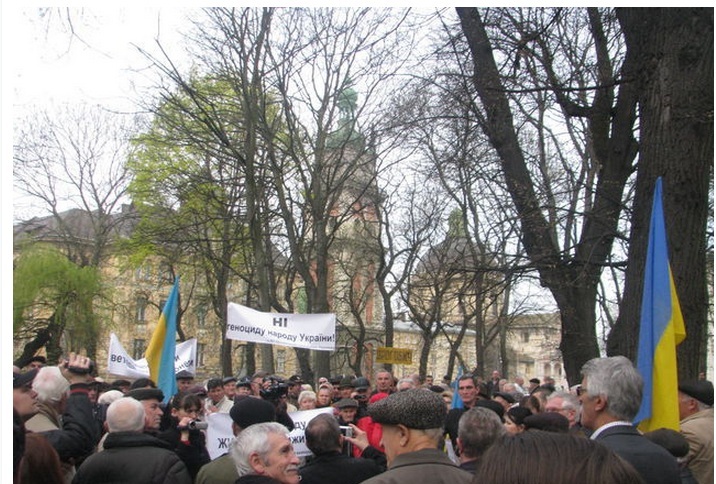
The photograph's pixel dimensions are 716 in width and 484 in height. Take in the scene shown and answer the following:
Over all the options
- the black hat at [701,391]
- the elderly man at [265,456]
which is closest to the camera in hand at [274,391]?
the elderly man at [265,456]

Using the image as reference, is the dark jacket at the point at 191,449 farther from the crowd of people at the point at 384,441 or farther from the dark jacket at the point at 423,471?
the dark jacket at the point at 423,471

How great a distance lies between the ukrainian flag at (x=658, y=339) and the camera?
5.46 m

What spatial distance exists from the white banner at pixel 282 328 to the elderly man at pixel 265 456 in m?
8.26

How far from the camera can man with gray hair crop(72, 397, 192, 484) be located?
473 cm

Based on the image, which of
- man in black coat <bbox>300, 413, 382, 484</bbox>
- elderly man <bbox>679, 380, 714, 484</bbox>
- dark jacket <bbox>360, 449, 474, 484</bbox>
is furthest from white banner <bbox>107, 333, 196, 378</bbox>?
dark jacket <bbox>360, 449, 474, 484</bbox>

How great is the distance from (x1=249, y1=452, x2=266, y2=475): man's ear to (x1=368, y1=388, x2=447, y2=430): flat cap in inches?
31.8

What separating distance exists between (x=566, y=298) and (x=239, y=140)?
13.5m

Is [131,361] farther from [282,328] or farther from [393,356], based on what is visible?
[393,356]

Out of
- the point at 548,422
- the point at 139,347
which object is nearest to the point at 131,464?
the point at 548,422

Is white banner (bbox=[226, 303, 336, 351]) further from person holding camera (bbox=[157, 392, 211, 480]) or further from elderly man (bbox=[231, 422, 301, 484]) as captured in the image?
elderly man (bbox=[231, 422, 301, 484])

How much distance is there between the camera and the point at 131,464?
4.76m

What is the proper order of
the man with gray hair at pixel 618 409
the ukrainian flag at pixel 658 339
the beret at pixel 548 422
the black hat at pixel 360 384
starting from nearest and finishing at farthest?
1. the man with gray hair at pixel 618 409
2. the beret at pixel 548 422
3. the ukrainian flag at pixel 658 339
4. the black hat at pixel 360 384

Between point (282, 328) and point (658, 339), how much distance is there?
7934 mm

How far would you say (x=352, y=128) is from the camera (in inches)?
941
